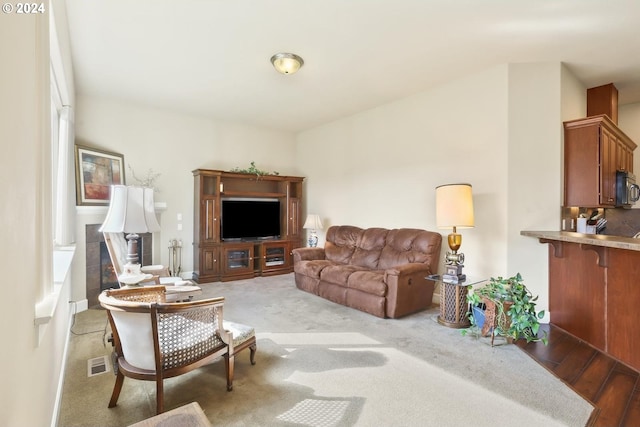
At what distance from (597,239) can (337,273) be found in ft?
8.81

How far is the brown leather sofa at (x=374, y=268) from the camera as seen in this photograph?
364 cm

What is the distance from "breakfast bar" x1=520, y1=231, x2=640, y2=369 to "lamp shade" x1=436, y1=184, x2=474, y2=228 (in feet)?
2.29

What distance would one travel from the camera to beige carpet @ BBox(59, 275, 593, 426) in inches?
75.2

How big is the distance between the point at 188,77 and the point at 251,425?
3.91 m

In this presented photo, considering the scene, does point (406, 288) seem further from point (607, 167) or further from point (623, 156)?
point (623, 156)

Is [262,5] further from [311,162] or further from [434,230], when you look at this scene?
[311,162]

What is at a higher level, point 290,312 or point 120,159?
point 120,159

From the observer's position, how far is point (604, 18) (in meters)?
2.74

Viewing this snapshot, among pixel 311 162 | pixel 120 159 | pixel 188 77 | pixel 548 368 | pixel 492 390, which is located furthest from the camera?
pixel 311 162

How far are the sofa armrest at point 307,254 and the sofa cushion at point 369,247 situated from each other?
2.01ft

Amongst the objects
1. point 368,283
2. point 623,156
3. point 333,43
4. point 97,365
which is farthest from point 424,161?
point 97,365

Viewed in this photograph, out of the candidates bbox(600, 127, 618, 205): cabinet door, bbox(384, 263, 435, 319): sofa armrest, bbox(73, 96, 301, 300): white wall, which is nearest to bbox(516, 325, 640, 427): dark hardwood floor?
bbox(384, 263, 435, 319): sofa armrest

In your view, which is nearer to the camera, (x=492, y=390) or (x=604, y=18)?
(x=492, y=390)

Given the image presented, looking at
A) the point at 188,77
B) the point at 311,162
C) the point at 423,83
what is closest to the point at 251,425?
the point at 188,77
